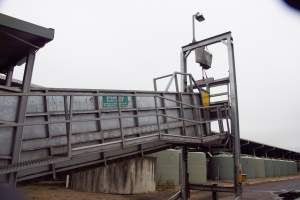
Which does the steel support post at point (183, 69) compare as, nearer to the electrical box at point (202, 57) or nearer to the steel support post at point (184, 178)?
the electrical box at point (202, 57)

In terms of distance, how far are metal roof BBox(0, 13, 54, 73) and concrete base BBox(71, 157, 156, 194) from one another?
12.0m

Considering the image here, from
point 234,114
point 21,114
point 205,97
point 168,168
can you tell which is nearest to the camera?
point 21,114

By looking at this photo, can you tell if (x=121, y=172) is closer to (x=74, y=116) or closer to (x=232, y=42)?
(x=232, y=42)

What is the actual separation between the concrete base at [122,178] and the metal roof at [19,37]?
39.5 ft

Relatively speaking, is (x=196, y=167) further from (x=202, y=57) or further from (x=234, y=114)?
(x=234, y=114)

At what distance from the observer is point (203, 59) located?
1212 centimetres

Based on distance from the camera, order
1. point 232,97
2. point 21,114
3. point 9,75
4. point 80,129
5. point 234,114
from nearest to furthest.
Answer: point 21,114
point 9,75
point 80,129
point 234,114
point 232,97

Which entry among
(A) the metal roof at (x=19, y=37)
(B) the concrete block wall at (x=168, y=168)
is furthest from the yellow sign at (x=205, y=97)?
(B) the concrete block wall at (x=168, y=168)

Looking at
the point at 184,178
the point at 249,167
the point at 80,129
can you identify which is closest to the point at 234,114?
the point at 184,178

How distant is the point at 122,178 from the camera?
1761cm

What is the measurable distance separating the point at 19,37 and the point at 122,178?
13217 mm

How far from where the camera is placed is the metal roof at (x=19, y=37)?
521 centimetres

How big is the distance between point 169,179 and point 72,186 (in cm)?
646

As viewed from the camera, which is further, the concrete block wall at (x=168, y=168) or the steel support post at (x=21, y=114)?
the concrete block wall at (x=168, y=168)
